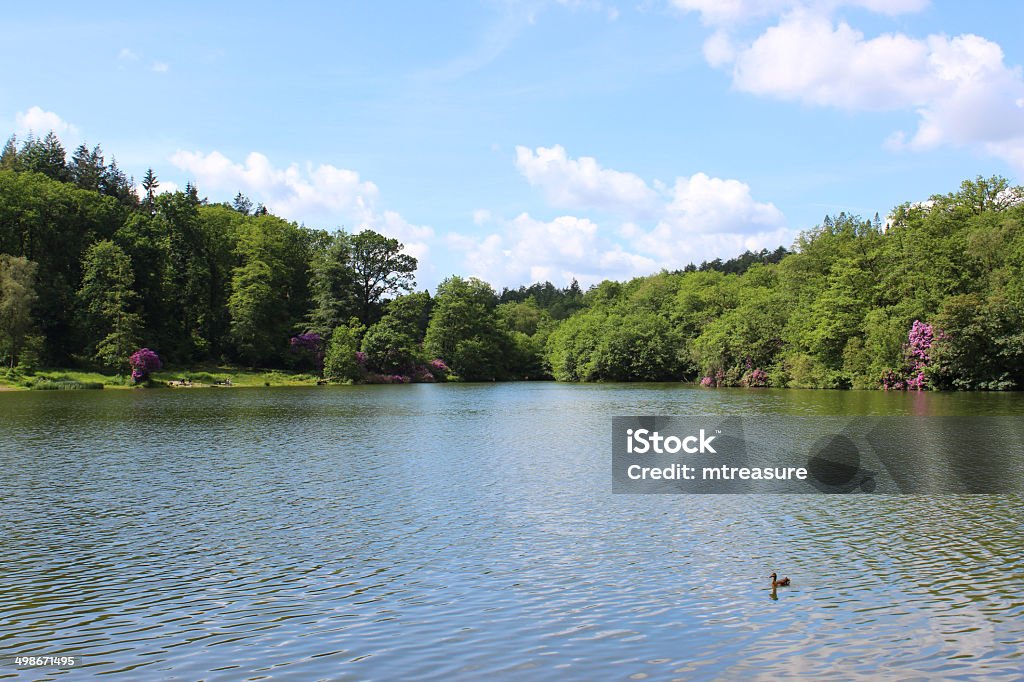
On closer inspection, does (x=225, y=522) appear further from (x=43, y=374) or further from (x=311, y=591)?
(x=43, y=374)

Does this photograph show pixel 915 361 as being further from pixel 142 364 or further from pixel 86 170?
pixel 86 170

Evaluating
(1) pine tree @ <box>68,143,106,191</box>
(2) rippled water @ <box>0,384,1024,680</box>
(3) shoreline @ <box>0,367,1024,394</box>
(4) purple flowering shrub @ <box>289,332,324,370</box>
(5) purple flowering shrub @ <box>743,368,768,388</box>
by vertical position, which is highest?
(1) pine tree @ <box>68,143,106,191</box>

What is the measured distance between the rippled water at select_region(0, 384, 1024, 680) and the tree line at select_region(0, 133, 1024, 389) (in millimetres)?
54557

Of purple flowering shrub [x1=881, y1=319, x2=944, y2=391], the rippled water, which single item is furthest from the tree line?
the rippled water

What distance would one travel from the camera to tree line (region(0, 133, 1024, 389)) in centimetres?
6988

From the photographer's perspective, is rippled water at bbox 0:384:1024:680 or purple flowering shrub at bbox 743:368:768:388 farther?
purple flowering shrub at bbox 743:368:768:388

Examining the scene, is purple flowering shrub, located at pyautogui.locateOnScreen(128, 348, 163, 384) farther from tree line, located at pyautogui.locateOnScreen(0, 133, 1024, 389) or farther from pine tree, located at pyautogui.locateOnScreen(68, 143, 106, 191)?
pine tree, located at pyautogui.locateOnScreen(68, 143, 106, 191)

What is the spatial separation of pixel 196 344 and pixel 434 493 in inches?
3400

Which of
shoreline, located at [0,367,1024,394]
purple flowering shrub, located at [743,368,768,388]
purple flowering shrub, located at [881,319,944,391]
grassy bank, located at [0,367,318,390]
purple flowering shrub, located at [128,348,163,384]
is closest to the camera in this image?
purple flowering shrub, located at [881,319,944,391]

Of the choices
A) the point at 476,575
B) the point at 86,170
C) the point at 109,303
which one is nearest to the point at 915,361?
the point at 476,575

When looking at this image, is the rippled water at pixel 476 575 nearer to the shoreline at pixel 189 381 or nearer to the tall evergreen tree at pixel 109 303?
the shoreline at pixel 189 381

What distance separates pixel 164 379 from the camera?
85.2 m

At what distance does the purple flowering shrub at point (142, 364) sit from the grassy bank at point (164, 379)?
3.01 feet

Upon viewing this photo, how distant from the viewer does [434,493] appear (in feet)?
73.0
